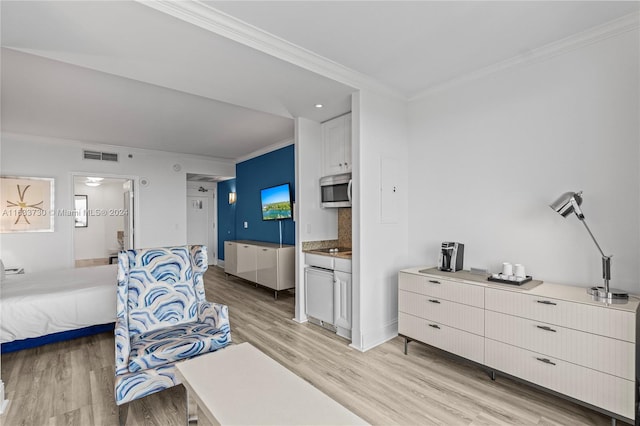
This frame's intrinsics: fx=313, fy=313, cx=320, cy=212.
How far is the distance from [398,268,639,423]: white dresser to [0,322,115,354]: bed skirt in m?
3.17

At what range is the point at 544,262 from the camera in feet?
8.20

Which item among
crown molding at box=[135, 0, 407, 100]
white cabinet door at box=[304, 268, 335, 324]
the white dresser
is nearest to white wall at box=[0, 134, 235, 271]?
white cabinet door at box=[304, 268, 335, 324]

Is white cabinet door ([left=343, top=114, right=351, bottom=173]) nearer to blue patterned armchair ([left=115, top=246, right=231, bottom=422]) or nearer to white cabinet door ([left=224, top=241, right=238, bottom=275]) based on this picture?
blue patterned armchair ([left=115, top=246, right=231, bottom=422])

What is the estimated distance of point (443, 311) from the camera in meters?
2.62

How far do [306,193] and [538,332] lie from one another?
259 centimetres

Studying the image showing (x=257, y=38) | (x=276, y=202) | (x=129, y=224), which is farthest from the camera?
(x=129, y=224)

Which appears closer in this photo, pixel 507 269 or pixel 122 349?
pixel 122 349

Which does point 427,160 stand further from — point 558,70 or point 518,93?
point 558,70

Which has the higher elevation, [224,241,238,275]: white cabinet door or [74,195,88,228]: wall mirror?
[74,195,88,228]: wall mirror

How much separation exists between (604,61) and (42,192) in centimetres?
697

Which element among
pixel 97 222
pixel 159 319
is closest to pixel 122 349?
pixel 159 319

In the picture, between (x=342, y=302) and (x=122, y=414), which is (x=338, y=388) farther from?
(x=122, y=414)

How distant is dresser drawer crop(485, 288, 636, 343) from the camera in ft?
5.85

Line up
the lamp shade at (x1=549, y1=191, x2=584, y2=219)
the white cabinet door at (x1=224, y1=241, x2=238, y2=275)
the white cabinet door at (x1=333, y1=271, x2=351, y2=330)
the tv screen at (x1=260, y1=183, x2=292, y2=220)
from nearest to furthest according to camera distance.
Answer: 1. the lamp shade at (x1=549, y1=191, x2=584, y2=219)
2. the white cabinet door at (x1=333, y1=271, x2=351, y2=330)
3. the tv screen at (x1=260, y1=183, x2=292, y2=220)
4. the white cabinet door at (x1=224, y1=241, x2=238, y2=275)
